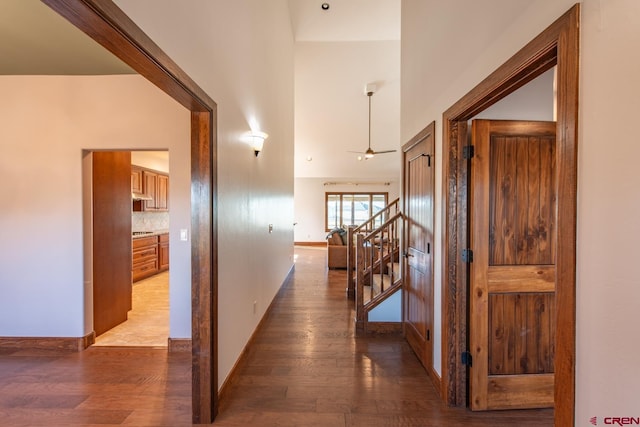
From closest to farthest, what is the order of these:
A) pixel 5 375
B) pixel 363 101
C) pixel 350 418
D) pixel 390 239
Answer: pixel 350 418, pixel 5 375, pixel 390 239, pixel 363 101

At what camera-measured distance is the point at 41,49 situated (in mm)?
2479

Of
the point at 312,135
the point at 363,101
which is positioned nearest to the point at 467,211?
the point at 363,101

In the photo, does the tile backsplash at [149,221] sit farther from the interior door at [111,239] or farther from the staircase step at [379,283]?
the staircase step at [379,283]

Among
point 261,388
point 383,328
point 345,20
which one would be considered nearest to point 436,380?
point 383,328

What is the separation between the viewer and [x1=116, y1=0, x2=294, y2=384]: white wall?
4.86ft

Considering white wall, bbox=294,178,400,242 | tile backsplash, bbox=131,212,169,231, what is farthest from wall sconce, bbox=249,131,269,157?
white wall, bbox=294,178,400,242

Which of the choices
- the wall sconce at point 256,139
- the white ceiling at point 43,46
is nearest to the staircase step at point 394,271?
the wall sconce at point 256,139

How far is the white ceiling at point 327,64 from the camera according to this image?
2.33 meters

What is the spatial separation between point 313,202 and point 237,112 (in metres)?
8.74

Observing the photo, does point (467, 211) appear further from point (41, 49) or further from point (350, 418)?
point (41, 49)

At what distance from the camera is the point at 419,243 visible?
2.56m

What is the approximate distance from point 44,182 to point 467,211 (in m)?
3.88

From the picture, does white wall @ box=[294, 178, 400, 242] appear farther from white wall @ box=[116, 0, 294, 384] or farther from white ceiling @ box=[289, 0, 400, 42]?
white wall @ box=[116, 0, 294, 384]

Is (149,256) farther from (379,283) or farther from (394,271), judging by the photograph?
(394,271)
